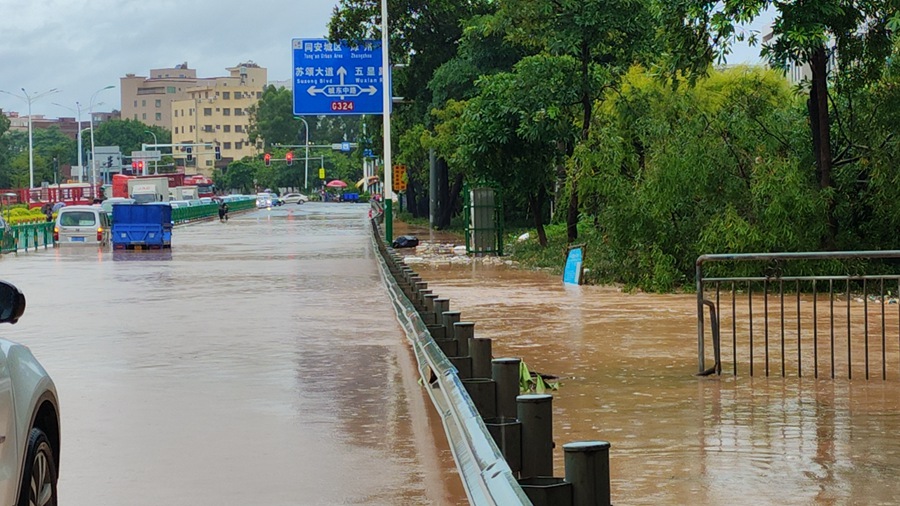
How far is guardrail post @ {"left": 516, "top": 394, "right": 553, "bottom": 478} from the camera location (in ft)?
19.1

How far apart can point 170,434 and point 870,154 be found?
15062 millimetres

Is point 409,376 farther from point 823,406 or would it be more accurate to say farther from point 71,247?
point 71,247

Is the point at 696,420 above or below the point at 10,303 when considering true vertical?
below

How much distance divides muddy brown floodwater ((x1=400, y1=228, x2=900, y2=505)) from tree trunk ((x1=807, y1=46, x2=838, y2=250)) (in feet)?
17.3

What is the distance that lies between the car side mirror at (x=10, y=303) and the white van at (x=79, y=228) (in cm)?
4002

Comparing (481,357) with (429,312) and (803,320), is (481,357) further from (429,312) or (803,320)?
(803,320)

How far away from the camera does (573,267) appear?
991 inches

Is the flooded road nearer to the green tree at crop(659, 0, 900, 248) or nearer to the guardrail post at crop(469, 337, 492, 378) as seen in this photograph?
the guardrail post at crop(469, 337, 492, 378)

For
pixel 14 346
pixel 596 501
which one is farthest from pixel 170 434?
pixel 596 501

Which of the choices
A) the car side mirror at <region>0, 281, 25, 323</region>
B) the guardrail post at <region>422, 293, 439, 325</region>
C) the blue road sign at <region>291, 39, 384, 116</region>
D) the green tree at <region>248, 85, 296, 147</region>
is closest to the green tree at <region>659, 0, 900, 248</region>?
the guardrail post at <region>422, 293, 439, 325</region>

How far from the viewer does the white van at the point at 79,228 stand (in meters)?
44.5

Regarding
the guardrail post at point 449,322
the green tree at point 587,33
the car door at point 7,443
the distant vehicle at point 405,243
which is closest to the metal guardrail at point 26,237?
the distant vehicle at point 405,243

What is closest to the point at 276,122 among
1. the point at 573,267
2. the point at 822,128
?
the point at 573,267

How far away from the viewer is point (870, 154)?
22109mm
